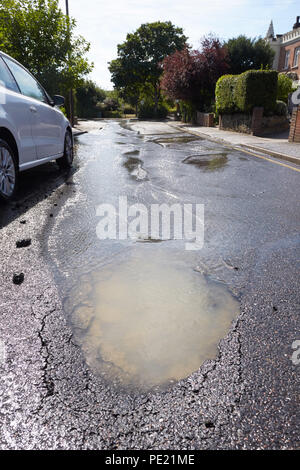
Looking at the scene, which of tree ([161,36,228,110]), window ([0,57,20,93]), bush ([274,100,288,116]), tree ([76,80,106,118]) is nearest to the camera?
window ([0,57,20,93])

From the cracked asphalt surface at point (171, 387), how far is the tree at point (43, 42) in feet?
45.8

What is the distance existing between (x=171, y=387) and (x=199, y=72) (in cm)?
2832

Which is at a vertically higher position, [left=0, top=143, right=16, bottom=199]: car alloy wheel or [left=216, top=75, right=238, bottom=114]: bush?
[left=216, top=75, right=238, bottom=114]: bush

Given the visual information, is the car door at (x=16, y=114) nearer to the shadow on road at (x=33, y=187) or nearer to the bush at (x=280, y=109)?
the shadow on road at (x=33, y=187)

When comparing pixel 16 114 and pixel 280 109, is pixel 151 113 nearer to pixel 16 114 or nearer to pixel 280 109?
pixel 280 109

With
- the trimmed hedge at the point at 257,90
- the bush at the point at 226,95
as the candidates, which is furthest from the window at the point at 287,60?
the trimmed hedge at the point at 257,90

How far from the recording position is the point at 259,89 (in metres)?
15.8

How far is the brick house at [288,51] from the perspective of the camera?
117ft

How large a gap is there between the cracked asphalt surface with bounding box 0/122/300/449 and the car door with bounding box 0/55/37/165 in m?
1.87

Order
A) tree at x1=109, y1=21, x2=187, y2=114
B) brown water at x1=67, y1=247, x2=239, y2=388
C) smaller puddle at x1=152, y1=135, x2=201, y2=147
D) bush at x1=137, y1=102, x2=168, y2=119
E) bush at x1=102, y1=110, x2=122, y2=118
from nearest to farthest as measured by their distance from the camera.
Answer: brown water at x1=67, y1=247, x2=239, y2=388
smaller puddle at x1=152, y1=135, x2=201, y2=147
bush at x1=137, y1=102, x2=168, y2=119
tree at x1=109, y1=21, x2=187, y2=114
bush at x1=102, y1=110, x2=122, y2=118

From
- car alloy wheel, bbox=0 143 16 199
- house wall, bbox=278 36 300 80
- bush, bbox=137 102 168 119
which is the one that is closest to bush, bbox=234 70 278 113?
car alloy wheel, bbox=0 143 16 199

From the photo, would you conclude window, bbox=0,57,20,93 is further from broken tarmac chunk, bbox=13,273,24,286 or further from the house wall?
the house wall

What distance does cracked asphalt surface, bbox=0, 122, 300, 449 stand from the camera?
1433 millimetres
